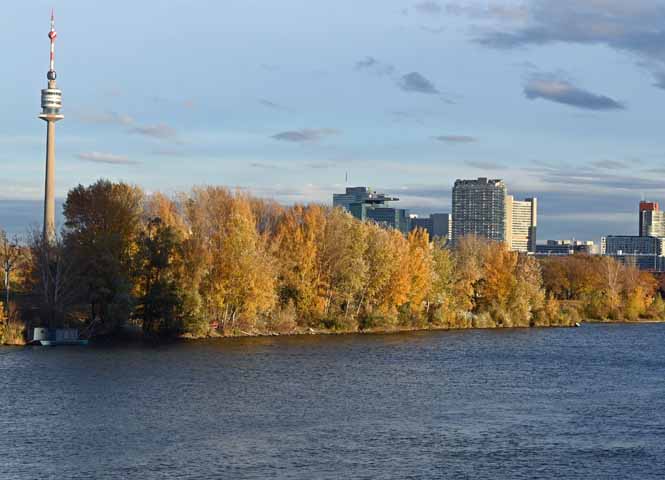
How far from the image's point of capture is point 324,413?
4753cm

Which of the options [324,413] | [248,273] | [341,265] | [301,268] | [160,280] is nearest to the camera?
[324,413]

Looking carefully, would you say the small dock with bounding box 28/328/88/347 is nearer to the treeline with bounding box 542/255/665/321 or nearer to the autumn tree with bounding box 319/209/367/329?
the autumn tree with bounding box 319/209/367/329

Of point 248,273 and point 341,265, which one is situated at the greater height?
point 341,265

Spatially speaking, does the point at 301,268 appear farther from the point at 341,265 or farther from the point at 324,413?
the point at 324,413

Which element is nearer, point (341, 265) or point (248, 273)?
point (248, 273)

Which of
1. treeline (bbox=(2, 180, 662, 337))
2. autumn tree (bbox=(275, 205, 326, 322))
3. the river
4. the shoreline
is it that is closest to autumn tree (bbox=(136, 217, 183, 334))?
treeline (bbox=(2, 180, 662, 337))

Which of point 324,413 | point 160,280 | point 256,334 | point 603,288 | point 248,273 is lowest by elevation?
point 324,413

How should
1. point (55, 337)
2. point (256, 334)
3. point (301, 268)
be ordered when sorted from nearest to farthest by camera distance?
1. point (55, 337)
2. point (256, 334)
3. point (301, 268)

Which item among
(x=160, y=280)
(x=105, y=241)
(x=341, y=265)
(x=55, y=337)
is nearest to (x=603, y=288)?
(x=341, y=265)

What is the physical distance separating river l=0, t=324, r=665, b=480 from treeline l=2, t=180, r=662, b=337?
332 inches

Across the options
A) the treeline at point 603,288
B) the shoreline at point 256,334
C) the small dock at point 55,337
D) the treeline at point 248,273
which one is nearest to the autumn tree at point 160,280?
the treeline at point 248,273

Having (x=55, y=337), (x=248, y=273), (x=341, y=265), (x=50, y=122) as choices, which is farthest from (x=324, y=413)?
(x=50, y=122)

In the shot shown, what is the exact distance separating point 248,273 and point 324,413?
37824 millimetres

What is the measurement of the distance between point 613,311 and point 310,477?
Result: 3927 inches
